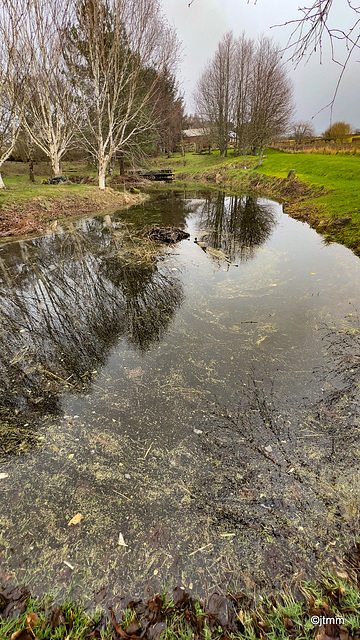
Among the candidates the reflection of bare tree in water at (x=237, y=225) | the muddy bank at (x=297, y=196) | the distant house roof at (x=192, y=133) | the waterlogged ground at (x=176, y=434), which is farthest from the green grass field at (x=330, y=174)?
the distant house roof at (x=192, y=133)

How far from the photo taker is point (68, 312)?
4.83 metres

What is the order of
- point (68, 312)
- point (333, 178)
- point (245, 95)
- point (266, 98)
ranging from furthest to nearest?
point (245, 95) < point (266, 98) < point (333, 178) < point (68, 312)

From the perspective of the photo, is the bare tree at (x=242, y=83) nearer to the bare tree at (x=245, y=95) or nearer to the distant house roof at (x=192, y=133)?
the bare tree at (x=245, y=95)

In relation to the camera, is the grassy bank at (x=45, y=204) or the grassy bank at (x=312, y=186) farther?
the grassy bank at (x=45, y=204)

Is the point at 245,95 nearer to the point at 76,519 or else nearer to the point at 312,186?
the point at 312,186

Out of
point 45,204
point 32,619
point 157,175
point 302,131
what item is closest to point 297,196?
point 45,204

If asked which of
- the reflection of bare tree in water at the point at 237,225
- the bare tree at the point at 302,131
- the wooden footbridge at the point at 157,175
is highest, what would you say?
the bare tree at the point at 302,131

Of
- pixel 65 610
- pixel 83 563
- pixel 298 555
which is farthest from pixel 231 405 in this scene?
pixel 65 610

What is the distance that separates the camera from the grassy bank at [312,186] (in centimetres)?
975

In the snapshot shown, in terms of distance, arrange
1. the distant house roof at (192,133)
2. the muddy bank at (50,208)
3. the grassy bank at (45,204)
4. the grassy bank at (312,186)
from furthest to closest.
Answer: the distant house roof at (192,133) → the grassy bank at (45,204) → the muddy bank at (50,208) → the grassy bank at (312,186)

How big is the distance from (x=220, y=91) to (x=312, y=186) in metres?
30.7

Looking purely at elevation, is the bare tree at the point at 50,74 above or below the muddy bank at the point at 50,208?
above

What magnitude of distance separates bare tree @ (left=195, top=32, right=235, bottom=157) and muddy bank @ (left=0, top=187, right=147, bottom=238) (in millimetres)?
26846

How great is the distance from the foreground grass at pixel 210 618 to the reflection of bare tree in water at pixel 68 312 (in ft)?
5.84
